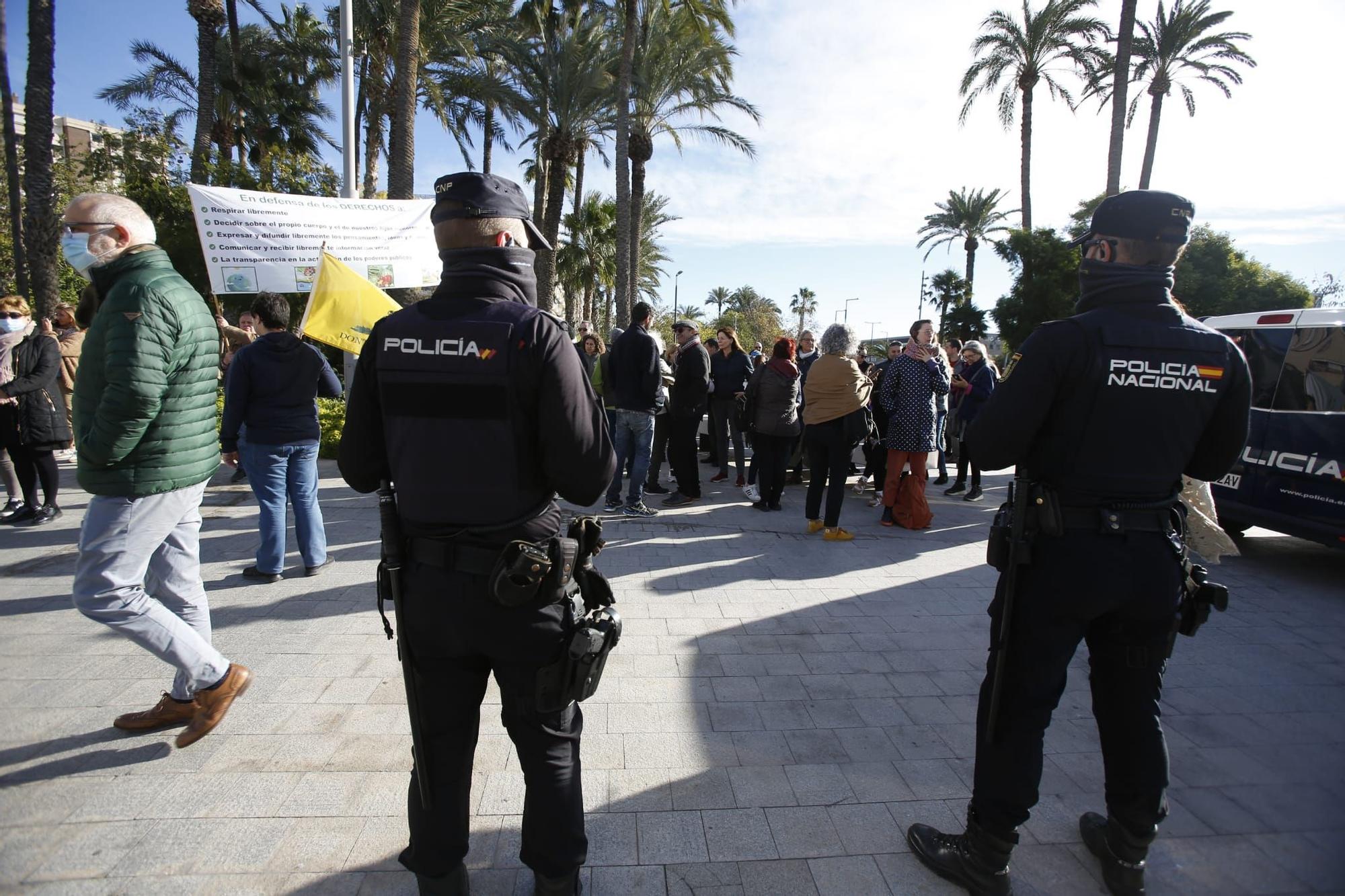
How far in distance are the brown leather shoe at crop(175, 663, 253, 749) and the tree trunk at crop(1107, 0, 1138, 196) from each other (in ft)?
56.2

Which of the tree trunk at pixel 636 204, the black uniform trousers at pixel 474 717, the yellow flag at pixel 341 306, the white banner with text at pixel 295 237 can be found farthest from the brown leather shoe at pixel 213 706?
the tree trunk at pixel 636 204

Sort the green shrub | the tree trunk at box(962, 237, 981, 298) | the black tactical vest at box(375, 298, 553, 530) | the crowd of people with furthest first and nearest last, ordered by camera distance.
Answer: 1. the tree trunk at box(962, 237, 981, 298)
2. the green shrub
3. the crowd of people
4. the black tactical vest at box(375, 298, 553, 530)

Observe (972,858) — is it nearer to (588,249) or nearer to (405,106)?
(405,106)

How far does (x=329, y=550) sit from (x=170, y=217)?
50.8 ft

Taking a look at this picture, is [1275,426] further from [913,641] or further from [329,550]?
[329,550]

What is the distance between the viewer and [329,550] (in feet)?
18.3

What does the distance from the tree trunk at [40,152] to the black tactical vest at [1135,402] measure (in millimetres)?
15154

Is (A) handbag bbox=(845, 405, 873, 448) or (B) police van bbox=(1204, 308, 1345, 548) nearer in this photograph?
(B) police van bbox=(1204, 308, 1345, 548)

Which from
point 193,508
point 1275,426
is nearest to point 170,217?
point 193,508

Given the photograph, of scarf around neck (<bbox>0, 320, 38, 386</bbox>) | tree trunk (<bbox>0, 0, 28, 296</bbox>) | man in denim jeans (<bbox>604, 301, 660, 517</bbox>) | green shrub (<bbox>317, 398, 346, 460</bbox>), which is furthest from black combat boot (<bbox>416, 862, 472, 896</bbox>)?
tree trunk (<bbox>0, 0, 28, 296</bbox>)

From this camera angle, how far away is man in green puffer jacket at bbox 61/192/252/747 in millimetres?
2670

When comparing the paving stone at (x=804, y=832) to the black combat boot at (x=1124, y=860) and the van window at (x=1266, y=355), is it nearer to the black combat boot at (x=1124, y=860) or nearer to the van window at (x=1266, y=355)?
the black combat boot at (x=1124, y=860)

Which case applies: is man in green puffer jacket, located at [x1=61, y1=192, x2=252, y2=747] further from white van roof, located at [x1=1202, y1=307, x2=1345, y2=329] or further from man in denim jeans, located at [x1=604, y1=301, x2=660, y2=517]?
white van roof, located at [x1=1202, y1=307, x2=1345, y2=329]

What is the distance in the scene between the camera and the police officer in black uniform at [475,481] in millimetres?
1835
